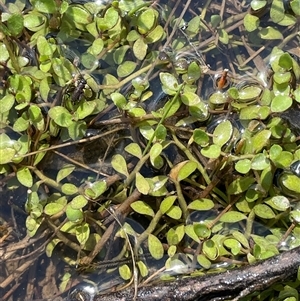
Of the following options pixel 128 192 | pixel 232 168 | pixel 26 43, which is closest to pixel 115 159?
pixel 128 192

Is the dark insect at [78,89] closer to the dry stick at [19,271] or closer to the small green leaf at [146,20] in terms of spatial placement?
the small green leaf at [146,20]

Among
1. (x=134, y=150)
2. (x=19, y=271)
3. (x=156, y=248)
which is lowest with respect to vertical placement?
(x=19, y=271)

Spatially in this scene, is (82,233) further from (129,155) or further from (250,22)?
(250,22)

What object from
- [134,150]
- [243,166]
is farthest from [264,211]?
[134,150]

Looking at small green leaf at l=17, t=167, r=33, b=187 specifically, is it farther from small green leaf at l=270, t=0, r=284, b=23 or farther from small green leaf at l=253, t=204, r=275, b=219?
small green leaf at l=270, t=0, r=284, b=23

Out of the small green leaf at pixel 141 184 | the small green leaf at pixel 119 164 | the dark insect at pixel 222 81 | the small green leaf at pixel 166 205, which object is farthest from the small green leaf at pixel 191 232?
the dark insect at pixel 222 81

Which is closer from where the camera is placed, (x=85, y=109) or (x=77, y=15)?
(x=85, y=109)

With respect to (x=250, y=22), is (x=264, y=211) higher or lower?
lower

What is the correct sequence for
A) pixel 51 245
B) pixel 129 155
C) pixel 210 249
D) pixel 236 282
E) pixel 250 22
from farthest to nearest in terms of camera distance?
pixel 250 22, pixel 129 155, pixel 51 245, pixel 210 249, pixel 236 282
